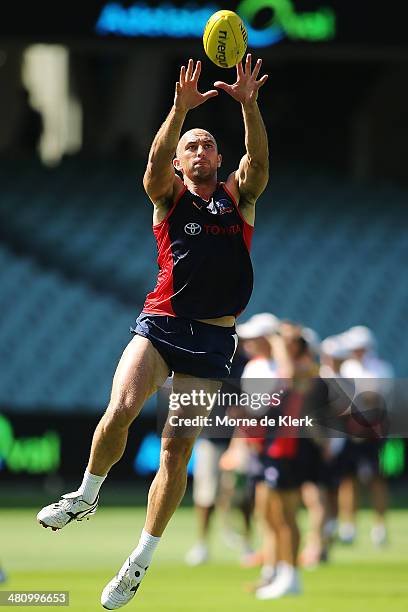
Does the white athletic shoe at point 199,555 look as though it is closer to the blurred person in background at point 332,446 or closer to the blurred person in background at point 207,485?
the blurred person in background at point 207,485

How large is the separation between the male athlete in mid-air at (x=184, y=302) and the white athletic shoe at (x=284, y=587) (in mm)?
3560

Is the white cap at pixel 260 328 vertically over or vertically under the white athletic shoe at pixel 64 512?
over

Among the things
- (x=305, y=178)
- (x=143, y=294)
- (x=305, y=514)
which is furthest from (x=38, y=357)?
(x=305, y=178)

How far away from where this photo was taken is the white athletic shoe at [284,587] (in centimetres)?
1291

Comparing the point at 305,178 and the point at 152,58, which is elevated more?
the point at 152,58

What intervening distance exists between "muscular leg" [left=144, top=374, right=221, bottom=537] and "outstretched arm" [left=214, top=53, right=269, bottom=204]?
4.23ft

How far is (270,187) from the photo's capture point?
27.5m

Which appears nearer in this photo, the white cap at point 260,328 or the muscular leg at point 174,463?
the muscular leg at point 174,463

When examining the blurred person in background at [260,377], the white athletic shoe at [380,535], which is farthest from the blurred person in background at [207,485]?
the white athletic shoe at [380,535]

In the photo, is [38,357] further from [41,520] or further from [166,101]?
[41,520]

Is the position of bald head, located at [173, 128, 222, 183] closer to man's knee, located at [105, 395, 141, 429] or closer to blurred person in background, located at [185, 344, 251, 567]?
man's knee, located at [105, 395, 141, 429]

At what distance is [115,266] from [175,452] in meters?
16.2

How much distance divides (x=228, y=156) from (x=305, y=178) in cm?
176

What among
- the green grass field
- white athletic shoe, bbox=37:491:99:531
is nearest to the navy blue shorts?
white athletic shoe, bbox=37:491:99:531
